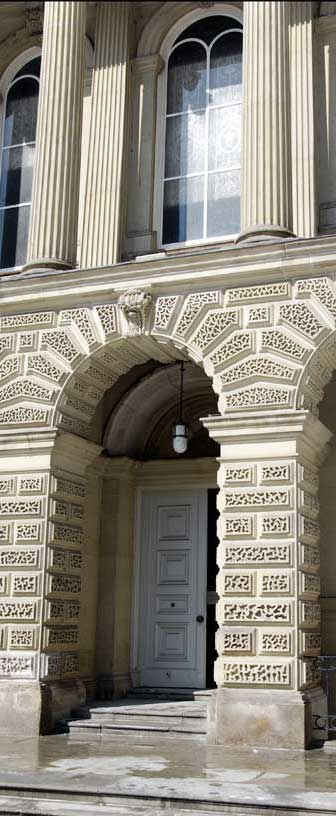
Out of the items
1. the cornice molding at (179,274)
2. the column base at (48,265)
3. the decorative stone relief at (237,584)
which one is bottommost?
the decorative stone relief at (237,584)

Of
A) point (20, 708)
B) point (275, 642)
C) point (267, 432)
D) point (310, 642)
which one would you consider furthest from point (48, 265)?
point (310, 642)

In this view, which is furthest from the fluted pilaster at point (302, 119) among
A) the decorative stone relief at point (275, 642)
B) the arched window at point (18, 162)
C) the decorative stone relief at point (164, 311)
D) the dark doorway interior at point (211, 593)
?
the decorative stone relief at point (275, 642)

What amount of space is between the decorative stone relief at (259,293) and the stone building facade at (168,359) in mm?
28

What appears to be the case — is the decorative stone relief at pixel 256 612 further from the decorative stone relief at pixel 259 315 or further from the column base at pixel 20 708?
the decorative stone relief at pixel 259 315

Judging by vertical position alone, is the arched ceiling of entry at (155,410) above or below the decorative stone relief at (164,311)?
below

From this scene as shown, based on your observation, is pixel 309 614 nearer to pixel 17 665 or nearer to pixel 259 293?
pixel 17 665

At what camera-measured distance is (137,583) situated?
1488cm

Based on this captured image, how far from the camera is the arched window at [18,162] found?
634 inches

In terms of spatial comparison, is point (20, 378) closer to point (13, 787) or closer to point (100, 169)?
point (100, 169)

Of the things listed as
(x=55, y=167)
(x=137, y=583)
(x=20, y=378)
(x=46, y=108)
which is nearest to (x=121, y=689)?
(x=137, y=583)

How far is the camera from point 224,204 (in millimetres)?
14586

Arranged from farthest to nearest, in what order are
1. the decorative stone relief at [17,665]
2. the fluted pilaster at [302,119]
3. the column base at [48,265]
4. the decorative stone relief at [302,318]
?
the fluted pilaster at [302,119] < the column base at [48,265] < the decorative stone relief at [17,665] < the decorative stone relief at [302,318]

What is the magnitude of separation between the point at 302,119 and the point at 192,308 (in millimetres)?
3604

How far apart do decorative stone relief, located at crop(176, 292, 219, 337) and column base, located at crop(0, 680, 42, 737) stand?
4.72 metres
